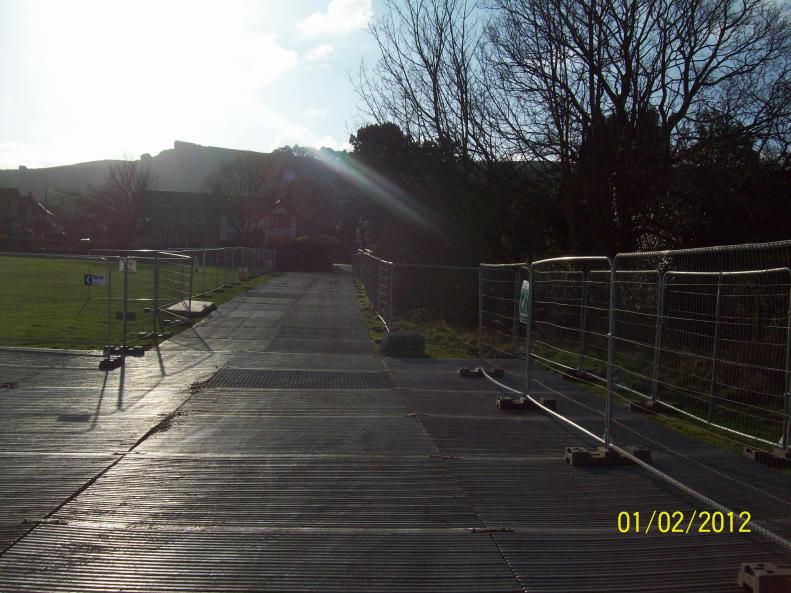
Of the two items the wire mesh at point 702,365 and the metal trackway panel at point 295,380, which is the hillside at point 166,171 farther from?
the wire mesh at point 702,365

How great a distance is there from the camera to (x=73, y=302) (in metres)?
21.7

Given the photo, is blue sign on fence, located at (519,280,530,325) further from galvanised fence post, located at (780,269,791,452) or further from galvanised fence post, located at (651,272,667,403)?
galvanised fence post, located at (780,269,791,452)

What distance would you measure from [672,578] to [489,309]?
27.0 ft

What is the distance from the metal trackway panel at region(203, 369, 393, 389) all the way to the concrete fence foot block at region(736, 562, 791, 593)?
6.57 m

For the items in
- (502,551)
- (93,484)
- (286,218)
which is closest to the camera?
(502,551)

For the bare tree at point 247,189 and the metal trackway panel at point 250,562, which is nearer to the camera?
the metal trackway panel at point 250,562

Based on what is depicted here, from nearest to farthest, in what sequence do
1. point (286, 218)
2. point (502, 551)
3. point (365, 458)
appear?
point (502, 551)
point (365, 458)
point (286, 218)

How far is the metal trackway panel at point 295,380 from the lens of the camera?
1006cm

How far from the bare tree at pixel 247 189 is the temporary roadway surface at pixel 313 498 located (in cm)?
6587

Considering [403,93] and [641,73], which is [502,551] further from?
[403,93]

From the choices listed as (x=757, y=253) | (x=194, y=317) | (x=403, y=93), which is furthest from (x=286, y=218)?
(x=757, y=253)

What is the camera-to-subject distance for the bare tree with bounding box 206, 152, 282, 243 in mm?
75438

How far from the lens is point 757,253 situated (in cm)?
799
